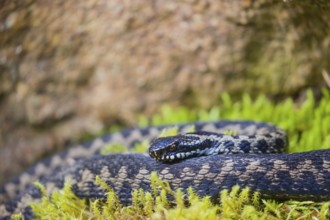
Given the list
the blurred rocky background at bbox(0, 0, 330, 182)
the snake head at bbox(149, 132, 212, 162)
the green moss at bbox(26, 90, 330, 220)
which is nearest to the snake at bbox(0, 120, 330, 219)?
the snake head at bbox(149, 132, 212, 162)

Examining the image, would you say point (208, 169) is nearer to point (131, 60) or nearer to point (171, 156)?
point (171, 156)

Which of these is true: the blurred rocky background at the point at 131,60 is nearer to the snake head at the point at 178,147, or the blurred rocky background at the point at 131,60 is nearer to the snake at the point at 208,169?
the snake at the point at 208,169

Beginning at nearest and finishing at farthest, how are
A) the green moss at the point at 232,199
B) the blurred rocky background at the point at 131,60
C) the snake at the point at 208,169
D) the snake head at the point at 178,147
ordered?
the green moss at the point at 232,199 → the snake at the point at 208,169 → the snake head at the point at 178,147 → the blurred rocky background at the point at 131,60

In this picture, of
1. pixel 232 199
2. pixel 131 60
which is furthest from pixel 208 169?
pixel 131 60

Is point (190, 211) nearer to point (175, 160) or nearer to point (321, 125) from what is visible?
point (175, 160)

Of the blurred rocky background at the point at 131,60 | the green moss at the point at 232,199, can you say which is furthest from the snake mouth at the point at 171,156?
the blurred rocky background at the point at 131,60
